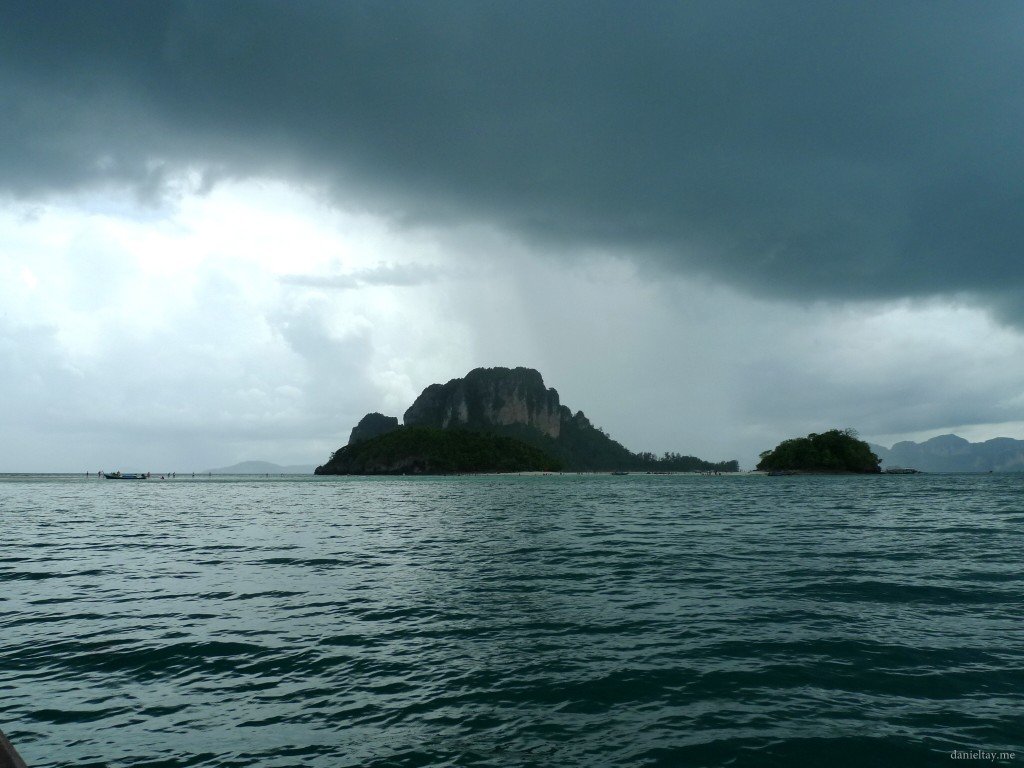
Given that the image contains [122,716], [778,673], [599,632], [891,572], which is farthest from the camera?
[891,572]

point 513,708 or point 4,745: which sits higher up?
point 4,745

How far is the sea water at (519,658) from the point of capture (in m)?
10.3

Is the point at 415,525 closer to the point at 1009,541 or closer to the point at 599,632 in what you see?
the point at 599,632

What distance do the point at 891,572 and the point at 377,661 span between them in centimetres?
2137

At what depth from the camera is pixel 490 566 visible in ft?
94.1

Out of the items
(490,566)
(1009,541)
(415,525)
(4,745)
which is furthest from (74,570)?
(1009,541)

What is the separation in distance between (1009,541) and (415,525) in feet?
127

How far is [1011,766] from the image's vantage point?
9172 mm

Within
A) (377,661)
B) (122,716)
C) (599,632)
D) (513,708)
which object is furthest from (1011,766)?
(122,716)

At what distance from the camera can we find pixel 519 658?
14.8 metres

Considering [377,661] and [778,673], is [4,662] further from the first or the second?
[778,673]

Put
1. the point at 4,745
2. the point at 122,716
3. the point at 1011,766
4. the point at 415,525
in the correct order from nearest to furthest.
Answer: the point at 4,745 → the point at 1011,766 → the point at 122,716 → the point at 415,525

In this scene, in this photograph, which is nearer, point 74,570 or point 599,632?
point 599,632

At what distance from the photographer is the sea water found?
10.3 m
